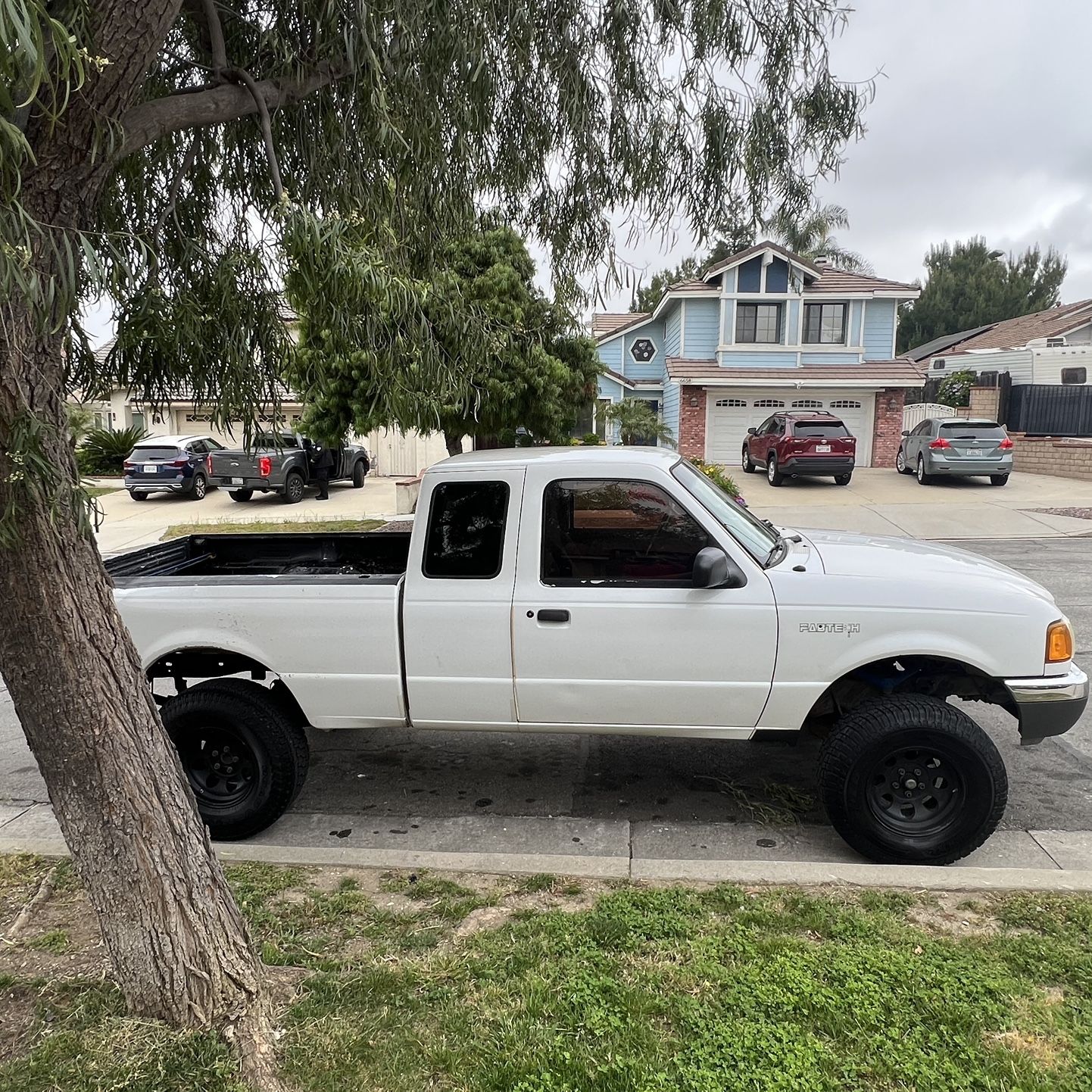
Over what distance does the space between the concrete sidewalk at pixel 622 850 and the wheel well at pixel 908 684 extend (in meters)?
0.69

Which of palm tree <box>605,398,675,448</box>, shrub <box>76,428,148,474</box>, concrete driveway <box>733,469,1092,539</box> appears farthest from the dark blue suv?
concrete driveway <box>733,469,1092,539</box>

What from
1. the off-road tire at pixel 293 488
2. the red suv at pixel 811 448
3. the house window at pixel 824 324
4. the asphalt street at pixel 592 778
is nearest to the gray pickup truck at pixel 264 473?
the off-road tire at pixel 293 488

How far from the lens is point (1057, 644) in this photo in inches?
147

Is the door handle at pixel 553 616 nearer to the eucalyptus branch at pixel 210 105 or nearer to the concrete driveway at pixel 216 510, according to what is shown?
the eucalyptus branch at pixel 210 105

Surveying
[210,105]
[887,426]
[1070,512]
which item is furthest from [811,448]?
[210,105]

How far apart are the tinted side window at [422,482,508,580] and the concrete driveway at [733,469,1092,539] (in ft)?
30.1

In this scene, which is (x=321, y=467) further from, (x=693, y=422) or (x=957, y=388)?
(x=957, y=388)

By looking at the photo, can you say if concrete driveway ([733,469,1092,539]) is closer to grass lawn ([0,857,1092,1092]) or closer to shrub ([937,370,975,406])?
shrub ([937,370,975,406])

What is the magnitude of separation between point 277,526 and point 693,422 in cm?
1314

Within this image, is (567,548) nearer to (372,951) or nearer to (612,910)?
(612,910)

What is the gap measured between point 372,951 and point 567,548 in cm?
193

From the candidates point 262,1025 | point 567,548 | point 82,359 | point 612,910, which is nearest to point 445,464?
point 567,548

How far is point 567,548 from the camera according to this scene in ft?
13.3

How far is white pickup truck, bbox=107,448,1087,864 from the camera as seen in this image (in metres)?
3.73
